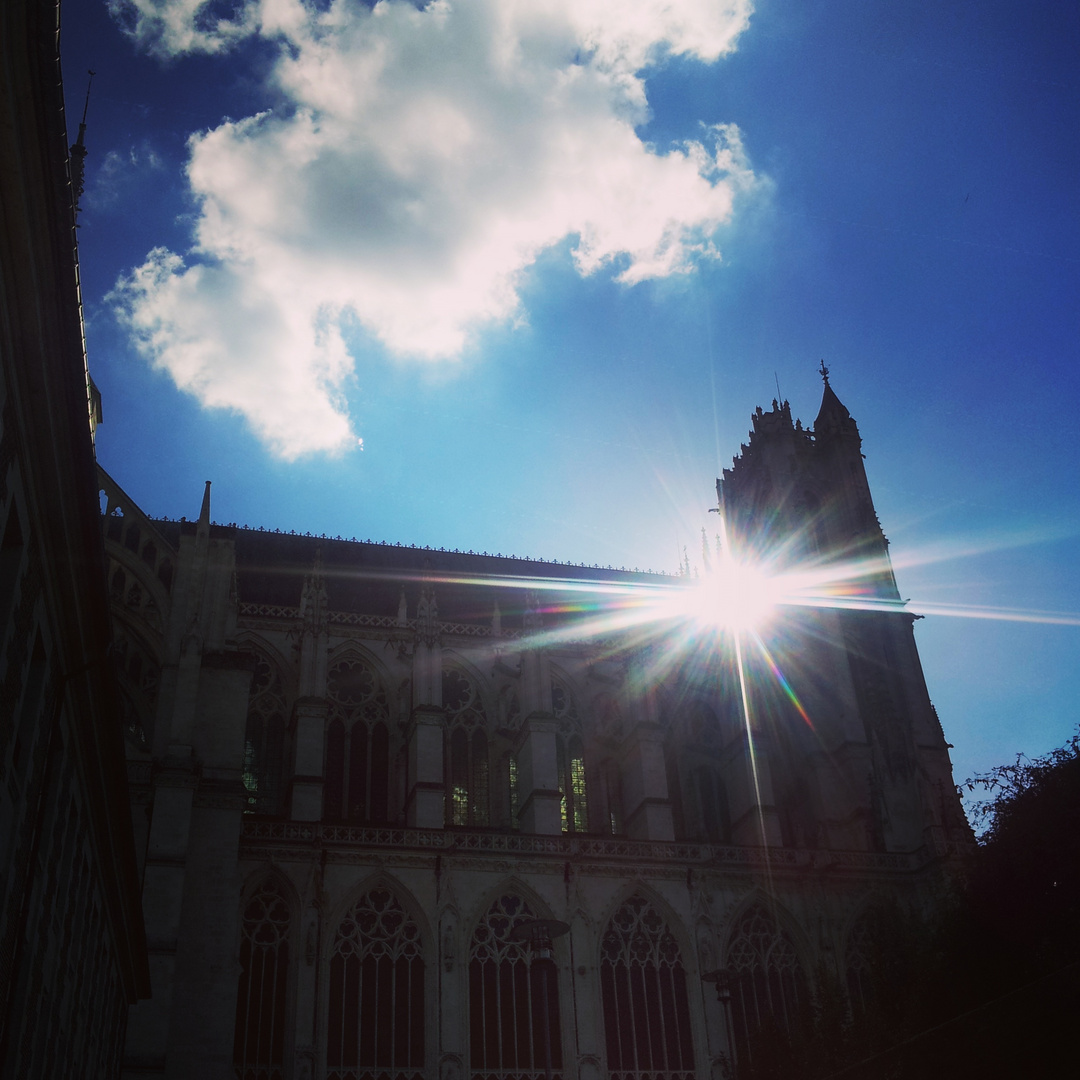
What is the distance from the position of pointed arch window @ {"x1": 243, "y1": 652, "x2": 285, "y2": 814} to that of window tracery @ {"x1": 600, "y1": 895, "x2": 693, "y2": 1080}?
369 inches

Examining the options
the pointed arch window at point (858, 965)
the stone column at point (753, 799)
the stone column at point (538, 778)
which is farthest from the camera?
the stone column at point (753, 799)

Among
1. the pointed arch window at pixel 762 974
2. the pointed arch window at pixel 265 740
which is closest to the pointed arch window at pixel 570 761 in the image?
the pointed arch window at pixel 762 974

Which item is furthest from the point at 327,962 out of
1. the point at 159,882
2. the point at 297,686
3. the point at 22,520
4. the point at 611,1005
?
the point at 22,520

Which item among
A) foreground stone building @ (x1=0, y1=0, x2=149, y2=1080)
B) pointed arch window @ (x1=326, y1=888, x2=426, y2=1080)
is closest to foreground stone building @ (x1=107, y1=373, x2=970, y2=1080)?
pointed arch window @ (x1=326, y1=888, x2=426, y2=1080)

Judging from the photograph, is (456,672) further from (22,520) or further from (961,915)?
(22,520)

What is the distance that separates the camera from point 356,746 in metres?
31.9

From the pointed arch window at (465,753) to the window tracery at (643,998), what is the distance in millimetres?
5676

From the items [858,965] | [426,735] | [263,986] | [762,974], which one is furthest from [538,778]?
[858,965]

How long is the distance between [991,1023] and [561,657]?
81.8ft

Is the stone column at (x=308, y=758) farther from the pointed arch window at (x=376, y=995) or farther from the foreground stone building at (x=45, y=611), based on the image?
the foreground stone building at (x=45, y=611)

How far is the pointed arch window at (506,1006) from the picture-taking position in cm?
2506

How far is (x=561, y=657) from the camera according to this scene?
3556cm

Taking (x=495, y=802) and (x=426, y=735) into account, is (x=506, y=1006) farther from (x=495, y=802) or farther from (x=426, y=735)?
(x=495, y=802)

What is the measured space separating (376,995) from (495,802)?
7994 millimetres
